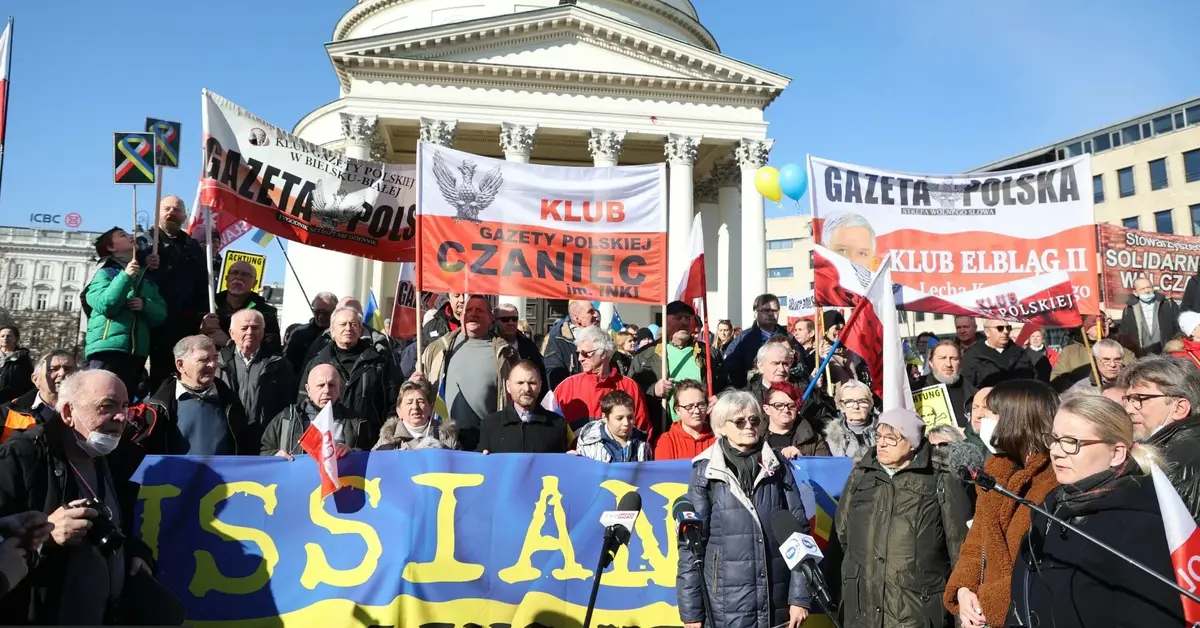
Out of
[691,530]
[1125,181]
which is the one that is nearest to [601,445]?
[691,530]

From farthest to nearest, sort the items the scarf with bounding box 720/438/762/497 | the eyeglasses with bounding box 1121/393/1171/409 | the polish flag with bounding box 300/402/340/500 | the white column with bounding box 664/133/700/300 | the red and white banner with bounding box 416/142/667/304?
the white column with bounding box 664/133/700/300, the red and white banner with bounding box 416/142/667/304, the polish flag with bounding box 300/402/340/500, the scarf with bounding box 720/438/762/497, the eyeglasses with bounding box 1121/393/1171/409

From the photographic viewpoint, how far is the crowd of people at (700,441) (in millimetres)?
2979

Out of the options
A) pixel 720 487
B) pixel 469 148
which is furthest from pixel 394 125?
pixel 720 487

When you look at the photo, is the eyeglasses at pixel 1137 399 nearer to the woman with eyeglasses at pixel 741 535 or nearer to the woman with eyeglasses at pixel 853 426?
the woman with eyeglasses at pixel 741 535

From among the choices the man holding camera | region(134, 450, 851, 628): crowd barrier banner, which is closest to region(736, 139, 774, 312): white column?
region(134, 450, 851, 628): crowd barrier banner

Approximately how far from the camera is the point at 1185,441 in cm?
338

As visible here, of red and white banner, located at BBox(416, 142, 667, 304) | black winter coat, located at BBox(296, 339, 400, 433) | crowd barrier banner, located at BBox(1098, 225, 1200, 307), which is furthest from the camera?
crowd barrier banner, located at BBox(1098, 225, 1200, 307)

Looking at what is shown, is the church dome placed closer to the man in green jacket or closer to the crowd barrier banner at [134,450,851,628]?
the man in green jacket

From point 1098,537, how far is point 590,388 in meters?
4.36

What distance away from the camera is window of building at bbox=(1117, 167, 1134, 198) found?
53531mm

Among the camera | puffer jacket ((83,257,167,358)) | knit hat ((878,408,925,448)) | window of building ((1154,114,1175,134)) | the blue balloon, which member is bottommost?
the camera

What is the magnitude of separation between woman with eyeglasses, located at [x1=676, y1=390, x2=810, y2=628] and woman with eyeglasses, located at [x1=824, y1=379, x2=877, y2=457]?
1.38 meters

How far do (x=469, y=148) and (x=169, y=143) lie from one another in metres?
26.1

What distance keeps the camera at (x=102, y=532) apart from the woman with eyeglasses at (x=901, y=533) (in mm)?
3555
